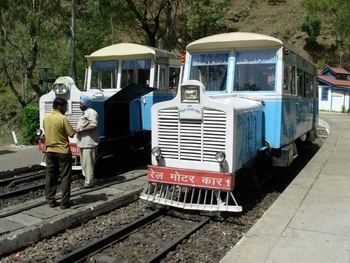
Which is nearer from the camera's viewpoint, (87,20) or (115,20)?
(87,20)

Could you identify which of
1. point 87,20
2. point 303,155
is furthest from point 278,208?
point 87,20

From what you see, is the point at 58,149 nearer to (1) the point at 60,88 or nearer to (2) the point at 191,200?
(2) the point at 191,200

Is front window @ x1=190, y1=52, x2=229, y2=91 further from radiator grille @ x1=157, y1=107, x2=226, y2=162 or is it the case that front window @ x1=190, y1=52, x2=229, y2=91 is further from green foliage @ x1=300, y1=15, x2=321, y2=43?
green foliage @ x1=300, y1=15, x2=321, y2=43

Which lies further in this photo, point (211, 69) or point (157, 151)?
point (211, 69)

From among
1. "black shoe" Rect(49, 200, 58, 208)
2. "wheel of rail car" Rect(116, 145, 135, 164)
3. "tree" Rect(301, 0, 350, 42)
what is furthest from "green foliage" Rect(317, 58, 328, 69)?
"black shoe" Rect(49, 200, 58, 208)

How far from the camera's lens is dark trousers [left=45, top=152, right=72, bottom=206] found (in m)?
6.23

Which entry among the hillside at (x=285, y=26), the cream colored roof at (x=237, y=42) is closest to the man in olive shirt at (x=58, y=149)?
the cream colored roof at (x=237, y=42)

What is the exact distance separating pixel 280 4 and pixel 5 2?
167 feet

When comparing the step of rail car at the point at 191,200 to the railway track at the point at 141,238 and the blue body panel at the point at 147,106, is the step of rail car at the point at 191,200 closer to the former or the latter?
the railway track at the point at 141,238

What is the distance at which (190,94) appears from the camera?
19.8 ft

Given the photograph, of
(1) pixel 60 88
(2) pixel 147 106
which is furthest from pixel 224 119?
(2) pixel 147 106

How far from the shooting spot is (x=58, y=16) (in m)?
16.8

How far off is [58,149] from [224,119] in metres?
2.54

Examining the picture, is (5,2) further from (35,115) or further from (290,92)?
(290,92)
